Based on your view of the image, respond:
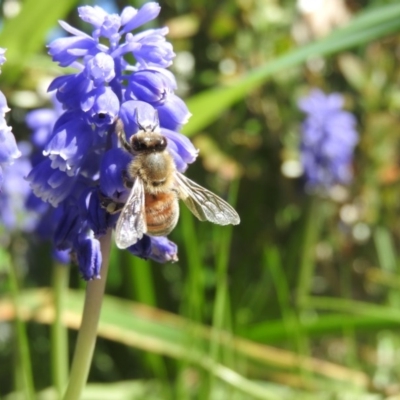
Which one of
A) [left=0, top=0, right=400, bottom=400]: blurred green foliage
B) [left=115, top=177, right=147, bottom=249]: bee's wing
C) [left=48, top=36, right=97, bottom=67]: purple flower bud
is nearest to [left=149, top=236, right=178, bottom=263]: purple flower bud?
[left=115, top=177, right=147, bottom=249]: bee's wing

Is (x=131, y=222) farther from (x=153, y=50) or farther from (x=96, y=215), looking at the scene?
(x=153, y=50)

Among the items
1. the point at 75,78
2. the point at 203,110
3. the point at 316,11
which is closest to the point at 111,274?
the point at 203,110

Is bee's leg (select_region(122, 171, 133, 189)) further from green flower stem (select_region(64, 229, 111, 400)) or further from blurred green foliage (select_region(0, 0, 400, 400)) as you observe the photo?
blurred green foliage (select_region(0, 0, 400, 400))

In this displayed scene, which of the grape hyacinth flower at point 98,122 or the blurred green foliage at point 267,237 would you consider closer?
the grape hyacinth flower at point 98,122

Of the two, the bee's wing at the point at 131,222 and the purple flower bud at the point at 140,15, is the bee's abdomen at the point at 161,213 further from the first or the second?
the purple flower bud at the point at 140,15

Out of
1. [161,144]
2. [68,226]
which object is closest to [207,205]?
[161,144]

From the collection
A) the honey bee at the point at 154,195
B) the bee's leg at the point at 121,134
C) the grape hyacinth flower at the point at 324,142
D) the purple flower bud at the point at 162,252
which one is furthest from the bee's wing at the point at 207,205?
the grape hyacinth flower at the point at 324,142
